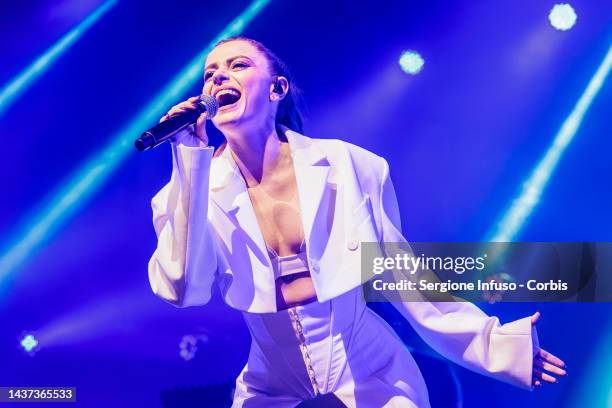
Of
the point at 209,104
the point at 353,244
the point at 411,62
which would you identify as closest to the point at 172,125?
the point at 209,104

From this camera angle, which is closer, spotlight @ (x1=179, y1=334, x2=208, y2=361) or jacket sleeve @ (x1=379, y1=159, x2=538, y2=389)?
jacket sleeve @ (x1=379, y1=159, x2=538, y2=389)

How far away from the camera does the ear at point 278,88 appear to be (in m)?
2.28

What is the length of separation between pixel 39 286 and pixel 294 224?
1089 millimetres

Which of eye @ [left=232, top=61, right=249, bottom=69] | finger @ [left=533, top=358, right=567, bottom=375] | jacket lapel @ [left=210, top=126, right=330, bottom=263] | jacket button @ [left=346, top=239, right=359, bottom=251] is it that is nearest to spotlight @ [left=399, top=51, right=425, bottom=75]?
jacket lapel @ [left=210, top=126, right=330, bottom=263]

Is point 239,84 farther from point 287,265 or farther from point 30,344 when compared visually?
point 30,344

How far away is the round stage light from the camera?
2393 millimetres

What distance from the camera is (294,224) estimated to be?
2.13m

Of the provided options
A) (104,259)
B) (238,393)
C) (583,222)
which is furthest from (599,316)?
(104,259)

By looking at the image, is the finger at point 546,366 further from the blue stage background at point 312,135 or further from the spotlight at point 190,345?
the spotlight at point 190,345

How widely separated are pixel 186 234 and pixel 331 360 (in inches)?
22.3

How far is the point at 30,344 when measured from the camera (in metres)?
2.56

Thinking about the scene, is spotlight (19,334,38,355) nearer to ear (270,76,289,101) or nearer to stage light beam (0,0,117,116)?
stage light beam (0,0,117,116)

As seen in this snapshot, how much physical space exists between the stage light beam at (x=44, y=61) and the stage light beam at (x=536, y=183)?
5.64 ft

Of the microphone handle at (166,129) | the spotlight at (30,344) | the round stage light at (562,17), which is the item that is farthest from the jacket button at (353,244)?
the spotlight at (30,344)
